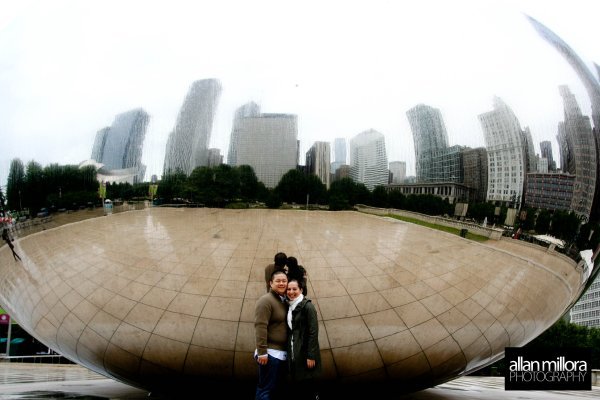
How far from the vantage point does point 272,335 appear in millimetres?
2422

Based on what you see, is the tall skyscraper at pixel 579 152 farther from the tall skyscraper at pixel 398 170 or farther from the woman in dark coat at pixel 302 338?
the woman in dark coat at pixel 302 338

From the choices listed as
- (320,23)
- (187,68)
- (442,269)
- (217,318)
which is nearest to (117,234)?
(217,318)

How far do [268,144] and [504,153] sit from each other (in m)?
1.51

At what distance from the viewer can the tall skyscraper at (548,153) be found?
2717 mm

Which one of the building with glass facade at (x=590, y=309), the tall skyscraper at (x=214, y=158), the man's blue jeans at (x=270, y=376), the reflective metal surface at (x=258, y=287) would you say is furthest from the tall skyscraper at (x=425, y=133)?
the building with glass facade at (x=590, y=309)

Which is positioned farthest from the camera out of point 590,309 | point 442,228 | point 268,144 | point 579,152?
point 590,309

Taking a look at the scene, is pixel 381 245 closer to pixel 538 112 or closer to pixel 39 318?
pixel 538 112

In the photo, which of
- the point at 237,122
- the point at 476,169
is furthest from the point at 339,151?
the point at 476,169

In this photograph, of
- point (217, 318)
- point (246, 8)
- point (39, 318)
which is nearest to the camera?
point (217, 318)

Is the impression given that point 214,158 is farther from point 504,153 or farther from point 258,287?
point 504,153

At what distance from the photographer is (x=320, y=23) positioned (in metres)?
2.63

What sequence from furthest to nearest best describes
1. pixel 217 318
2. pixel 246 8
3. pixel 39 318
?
pixel 39 318, pixel 246 8, pixel 217 318

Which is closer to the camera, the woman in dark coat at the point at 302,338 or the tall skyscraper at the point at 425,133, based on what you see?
the woman in dark coat at the point at 302,338

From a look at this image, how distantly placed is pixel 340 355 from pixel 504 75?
210 centimetres
